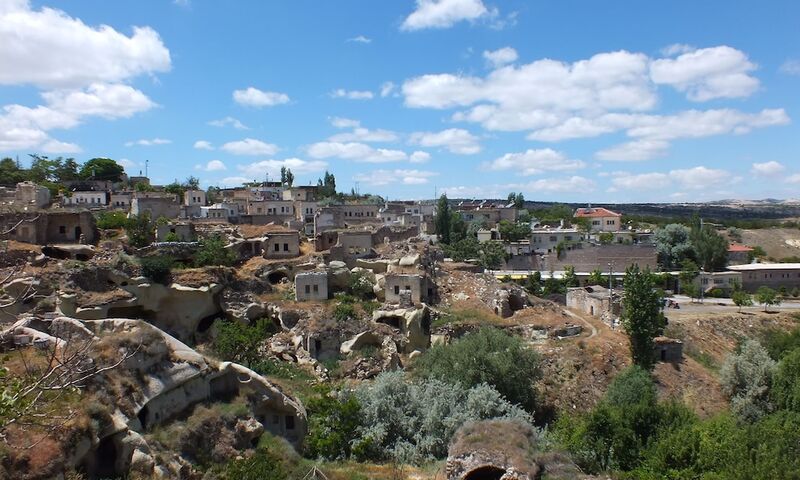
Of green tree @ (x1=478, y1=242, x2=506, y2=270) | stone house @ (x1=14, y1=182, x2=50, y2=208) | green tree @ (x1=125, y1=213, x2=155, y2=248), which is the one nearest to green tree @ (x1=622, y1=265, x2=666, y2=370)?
green tree @ (x1=125, y1=213, x2=155, y2=248)

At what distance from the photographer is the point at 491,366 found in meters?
23.1

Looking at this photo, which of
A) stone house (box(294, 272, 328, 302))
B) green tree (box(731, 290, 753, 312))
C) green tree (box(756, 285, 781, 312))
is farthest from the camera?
green tree (box(731, 290, 753, 312))

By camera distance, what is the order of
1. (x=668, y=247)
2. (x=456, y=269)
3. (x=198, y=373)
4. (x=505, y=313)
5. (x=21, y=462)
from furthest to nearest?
(x=668, y=247)
(x=456, y=269)
(x=505, y=313)
(x=198, y=373)
(x=21, y=462)

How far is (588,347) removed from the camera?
2848 cm

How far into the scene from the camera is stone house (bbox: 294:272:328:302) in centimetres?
3131

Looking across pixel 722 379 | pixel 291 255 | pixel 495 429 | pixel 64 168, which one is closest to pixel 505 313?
pixel 722 379

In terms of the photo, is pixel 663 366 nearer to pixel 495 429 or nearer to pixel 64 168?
pixel 495 429

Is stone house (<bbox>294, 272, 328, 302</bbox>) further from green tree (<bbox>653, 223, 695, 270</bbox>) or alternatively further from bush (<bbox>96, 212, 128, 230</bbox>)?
green tree (<bbox>653, 223, 695, 270</bbox>)

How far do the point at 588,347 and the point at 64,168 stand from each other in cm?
6057

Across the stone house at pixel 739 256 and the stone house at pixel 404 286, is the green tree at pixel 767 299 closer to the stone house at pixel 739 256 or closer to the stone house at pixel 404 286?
the stone house at pixel 739 256

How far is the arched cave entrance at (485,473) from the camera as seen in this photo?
14156 mm

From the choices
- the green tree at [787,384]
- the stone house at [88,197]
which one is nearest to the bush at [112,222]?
the stone house at [88,197]

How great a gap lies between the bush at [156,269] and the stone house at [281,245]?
23.8ft

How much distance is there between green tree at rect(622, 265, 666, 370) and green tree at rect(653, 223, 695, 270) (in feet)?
115
